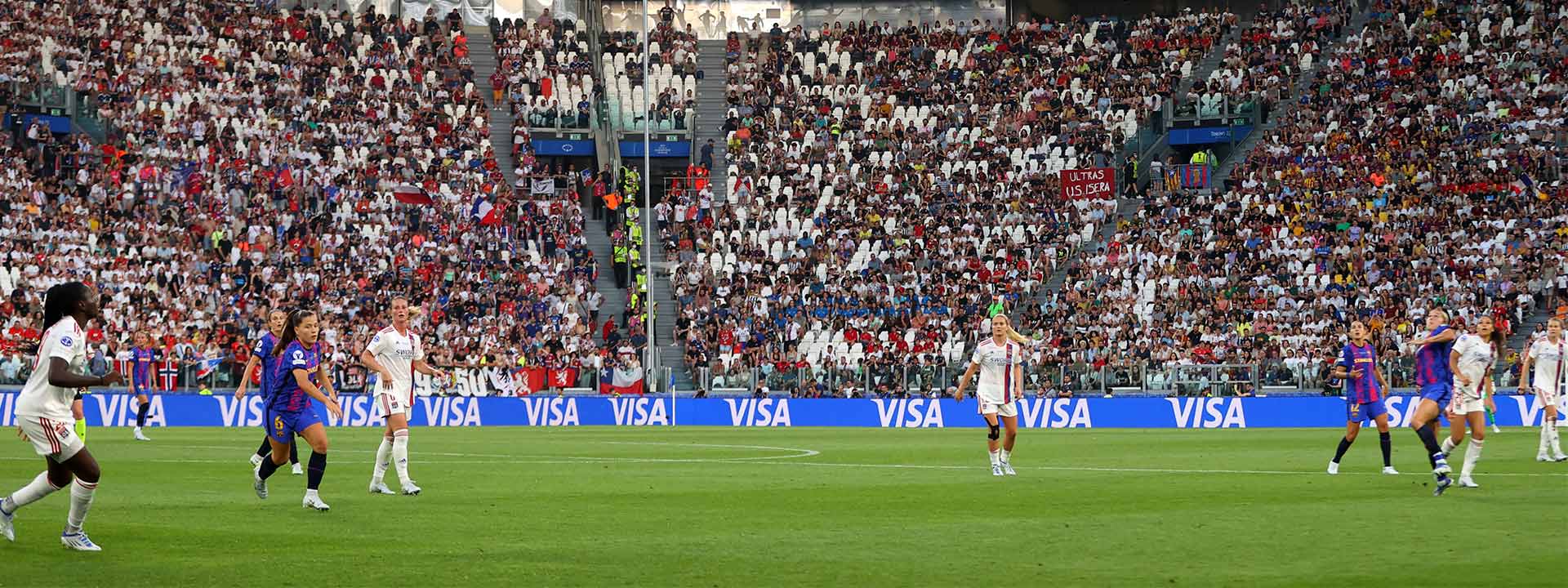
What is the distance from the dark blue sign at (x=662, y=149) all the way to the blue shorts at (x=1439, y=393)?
132 feet

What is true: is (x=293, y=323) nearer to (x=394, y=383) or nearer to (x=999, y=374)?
(x=394, y=383)

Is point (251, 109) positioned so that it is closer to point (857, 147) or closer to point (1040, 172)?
point (857, 147)

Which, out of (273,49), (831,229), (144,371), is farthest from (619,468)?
(273,49)

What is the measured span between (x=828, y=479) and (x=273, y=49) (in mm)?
42577

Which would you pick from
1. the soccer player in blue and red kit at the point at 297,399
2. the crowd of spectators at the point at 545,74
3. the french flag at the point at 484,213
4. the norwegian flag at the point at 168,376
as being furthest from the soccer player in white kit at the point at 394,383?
the crowd of spectators at the point at 545,74

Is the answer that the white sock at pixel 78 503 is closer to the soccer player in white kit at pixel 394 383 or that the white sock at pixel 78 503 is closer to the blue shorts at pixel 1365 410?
the soccer player in white kit at pixel 394 383

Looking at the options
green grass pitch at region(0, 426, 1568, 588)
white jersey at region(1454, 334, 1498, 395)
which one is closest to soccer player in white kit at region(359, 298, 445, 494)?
green grass pitch at region(0, 426, 1568, 588)

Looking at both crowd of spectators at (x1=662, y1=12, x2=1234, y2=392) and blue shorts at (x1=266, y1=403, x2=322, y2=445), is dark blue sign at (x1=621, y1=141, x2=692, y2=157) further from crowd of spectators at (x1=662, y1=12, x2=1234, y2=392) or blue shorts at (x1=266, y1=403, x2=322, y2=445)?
blue shorts at (x1=266, y1=403, x2=322, y2=445)

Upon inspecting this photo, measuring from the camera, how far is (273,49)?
59.4 meters

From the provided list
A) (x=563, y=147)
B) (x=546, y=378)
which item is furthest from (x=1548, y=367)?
(x=563, y=147)

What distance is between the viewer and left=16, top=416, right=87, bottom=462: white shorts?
12.5 meters

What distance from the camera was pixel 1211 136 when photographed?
5803cm

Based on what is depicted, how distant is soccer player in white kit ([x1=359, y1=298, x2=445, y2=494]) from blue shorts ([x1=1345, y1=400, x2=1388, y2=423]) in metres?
12.4

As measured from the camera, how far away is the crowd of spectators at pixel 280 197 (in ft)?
160
